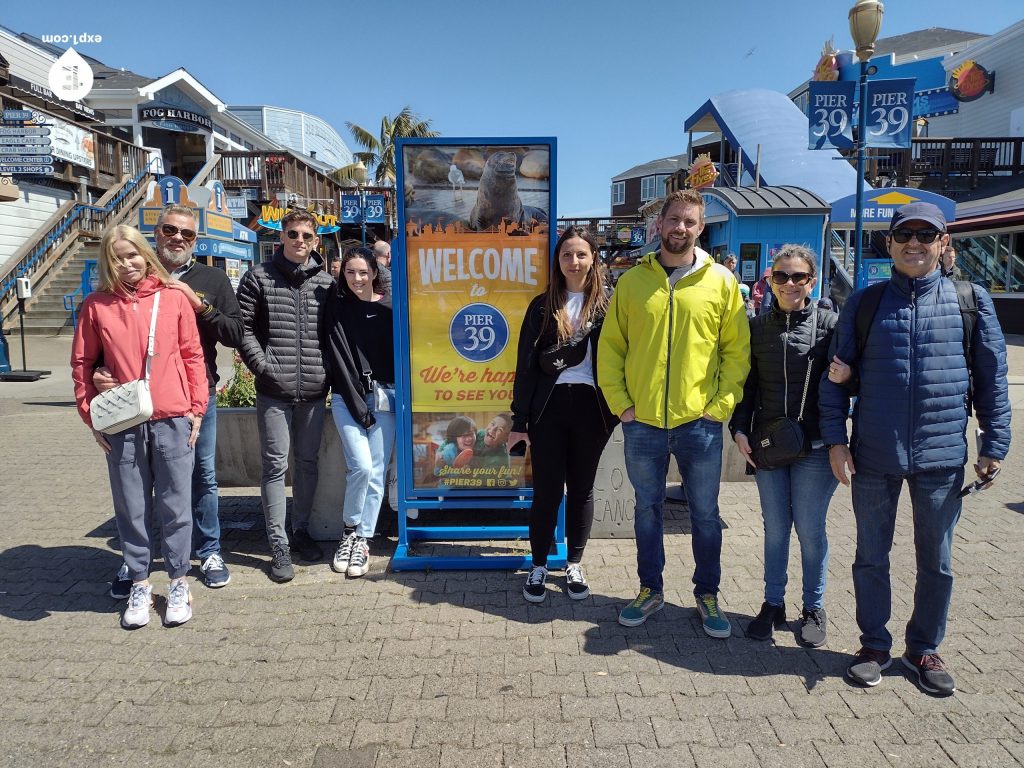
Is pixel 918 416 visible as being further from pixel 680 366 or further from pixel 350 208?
pixel 350 208

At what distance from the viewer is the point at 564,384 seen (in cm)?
340

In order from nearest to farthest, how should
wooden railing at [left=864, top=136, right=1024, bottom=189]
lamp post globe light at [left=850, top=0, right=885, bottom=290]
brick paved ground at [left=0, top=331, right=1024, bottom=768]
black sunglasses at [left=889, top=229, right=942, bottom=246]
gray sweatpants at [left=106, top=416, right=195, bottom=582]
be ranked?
brick paved ground at [left=0, top=331, right=1024, bottom=768]
black sunglasses at [left=889, top=229, right=942, bottom=246]
gray sweatpants at [left=106, top=416, right=195, bottom=582]
lamp post globe light at [left=850, top=0, right=885, bottom=290]
wooden railing at [left=864, top=136, right=1024, bottom=189]

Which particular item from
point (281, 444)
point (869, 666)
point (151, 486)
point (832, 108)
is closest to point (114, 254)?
point (151, 486)

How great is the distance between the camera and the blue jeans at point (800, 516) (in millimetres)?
2996

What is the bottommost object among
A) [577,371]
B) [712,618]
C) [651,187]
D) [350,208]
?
[712,618]

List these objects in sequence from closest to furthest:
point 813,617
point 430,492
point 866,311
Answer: point 866,311 → point 813,617 → point 430,492

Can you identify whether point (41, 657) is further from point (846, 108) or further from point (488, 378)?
point (846, 108)

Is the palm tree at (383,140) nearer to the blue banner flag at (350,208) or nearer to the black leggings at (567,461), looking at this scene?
the blue banner flag at (350,208)

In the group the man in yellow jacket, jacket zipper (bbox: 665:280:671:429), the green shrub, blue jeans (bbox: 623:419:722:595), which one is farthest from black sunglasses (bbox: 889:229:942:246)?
the green shrub

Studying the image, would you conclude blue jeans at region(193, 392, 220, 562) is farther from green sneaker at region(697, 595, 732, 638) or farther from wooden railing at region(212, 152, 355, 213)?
wooden railing at region(212, 152, 355, 213)

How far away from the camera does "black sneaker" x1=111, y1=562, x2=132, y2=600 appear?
11.8 ft

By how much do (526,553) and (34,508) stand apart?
12.8 feet

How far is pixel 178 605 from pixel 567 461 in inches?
83.1

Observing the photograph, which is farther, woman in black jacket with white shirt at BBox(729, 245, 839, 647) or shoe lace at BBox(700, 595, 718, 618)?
shoe lace at BBox(700, 595, 718, 618)
